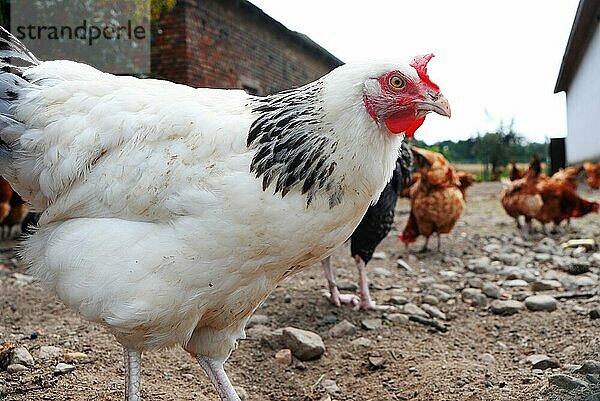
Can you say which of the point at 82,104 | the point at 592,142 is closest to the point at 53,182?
the point at 82,104

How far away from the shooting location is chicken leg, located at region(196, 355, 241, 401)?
227 cm

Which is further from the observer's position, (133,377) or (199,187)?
(133,377)

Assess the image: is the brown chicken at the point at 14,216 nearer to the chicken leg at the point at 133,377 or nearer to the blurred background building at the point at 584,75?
the chicken leg at the point at 133,377

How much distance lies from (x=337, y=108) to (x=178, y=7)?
22.7ft

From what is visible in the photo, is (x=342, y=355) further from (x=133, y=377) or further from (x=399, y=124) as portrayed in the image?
(x=399, y=124)

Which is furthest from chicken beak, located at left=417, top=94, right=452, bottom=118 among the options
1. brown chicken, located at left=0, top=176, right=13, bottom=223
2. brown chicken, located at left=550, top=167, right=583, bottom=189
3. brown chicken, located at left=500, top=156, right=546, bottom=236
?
brown chicken, located at left=550, top=167, right=583, bottom=189

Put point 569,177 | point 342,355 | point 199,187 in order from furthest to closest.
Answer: point 569,177 < point 342,355 < point 199,187

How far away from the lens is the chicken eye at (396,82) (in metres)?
1.92

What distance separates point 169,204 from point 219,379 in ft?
2.71

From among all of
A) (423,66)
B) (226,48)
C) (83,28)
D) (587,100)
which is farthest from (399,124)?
(226,48)

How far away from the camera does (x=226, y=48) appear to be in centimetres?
943

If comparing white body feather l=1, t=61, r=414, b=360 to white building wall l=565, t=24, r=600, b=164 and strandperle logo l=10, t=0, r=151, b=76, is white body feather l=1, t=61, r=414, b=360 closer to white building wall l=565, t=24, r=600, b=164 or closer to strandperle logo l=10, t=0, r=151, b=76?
white building wall l=565, t=24, r=600, b=164

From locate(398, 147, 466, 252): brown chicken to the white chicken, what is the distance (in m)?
4.56

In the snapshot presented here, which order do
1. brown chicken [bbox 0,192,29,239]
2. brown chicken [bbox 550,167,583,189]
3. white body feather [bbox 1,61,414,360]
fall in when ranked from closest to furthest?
white body feather [bbox 1,61,414,360] < brown chicken [bbox 0,192,29,239] < brown chicken [bbox 550,167,583,189]
